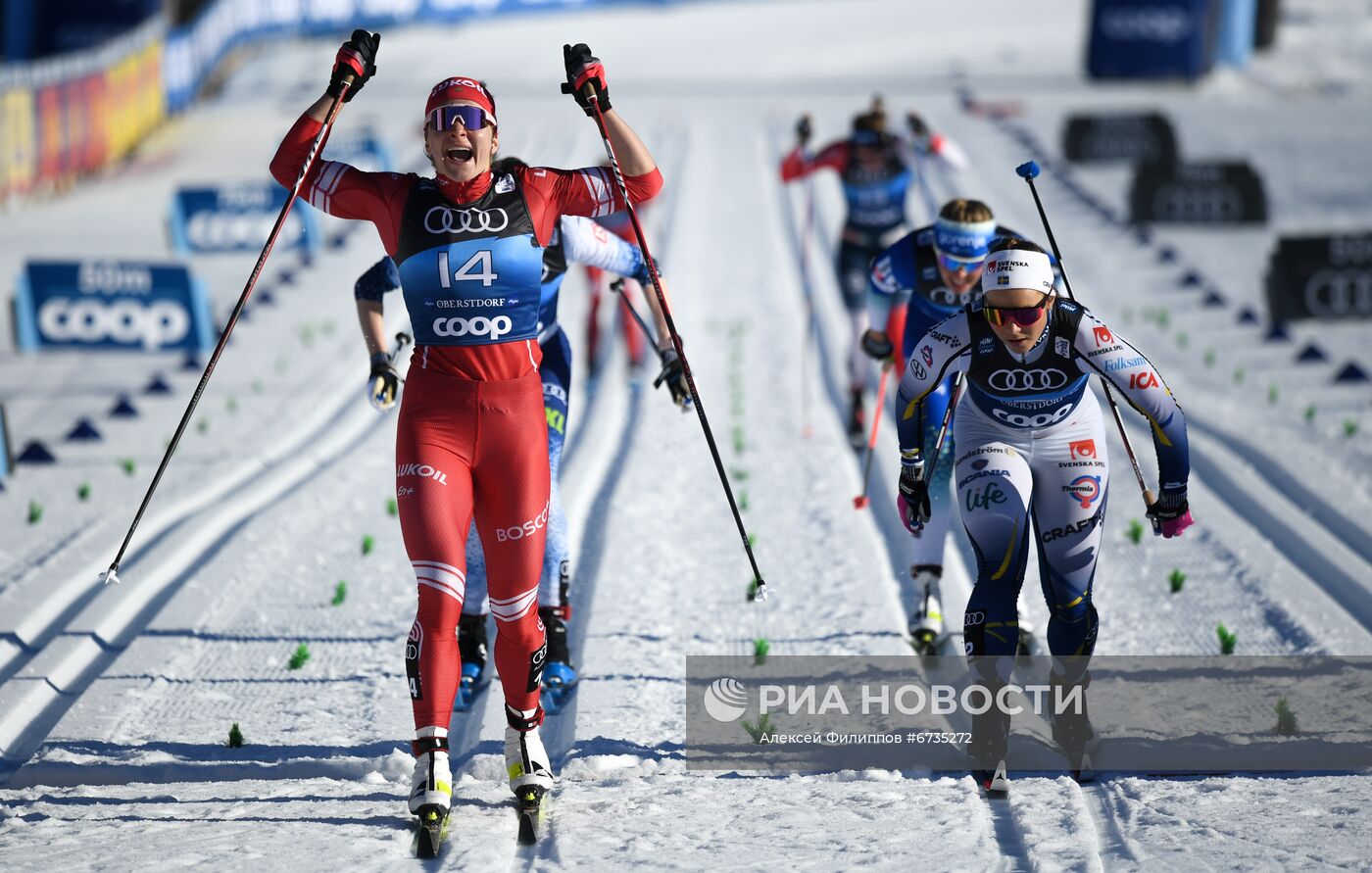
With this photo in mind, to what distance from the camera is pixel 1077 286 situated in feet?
52.4

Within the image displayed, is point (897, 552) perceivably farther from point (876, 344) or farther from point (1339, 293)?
point (1339, 293)

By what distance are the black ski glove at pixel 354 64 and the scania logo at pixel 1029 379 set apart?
2.45m

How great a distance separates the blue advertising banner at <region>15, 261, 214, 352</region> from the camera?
1277 centimetres

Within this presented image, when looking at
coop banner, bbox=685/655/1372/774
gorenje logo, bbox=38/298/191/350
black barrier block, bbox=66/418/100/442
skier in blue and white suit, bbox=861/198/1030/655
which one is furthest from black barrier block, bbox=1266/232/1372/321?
black barrier block, bbox=66/418/100/442

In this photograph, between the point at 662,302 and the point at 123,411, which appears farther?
the point at 123,411

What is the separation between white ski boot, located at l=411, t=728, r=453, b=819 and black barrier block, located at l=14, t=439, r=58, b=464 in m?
6.33

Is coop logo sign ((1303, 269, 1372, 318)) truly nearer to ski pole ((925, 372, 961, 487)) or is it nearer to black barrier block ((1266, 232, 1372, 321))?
black barrier block ((1266, 232, 1372, 321))

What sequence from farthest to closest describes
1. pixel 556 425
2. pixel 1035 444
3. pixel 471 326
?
1. pixel 556 425
2. pixel 1035 444
3. pixel 471 326

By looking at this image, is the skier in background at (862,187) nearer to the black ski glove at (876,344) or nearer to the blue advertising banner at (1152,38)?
the black ski glove at (876,344)

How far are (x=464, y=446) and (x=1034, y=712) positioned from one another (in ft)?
8.75

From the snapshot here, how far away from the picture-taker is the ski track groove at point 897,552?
4.74 meters

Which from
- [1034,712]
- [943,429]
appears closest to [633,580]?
[943,429]

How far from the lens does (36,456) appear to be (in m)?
10.1

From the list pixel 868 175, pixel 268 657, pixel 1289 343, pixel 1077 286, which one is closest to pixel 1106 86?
pixel 1077 286
